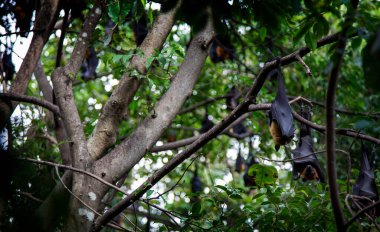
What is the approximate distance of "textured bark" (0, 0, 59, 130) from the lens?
3.80 metres

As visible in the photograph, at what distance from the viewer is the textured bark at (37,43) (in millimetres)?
3796

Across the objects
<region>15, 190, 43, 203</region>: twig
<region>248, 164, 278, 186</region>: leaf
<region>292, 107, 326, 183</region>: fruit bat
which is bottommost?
<region>15, 190, 43, 203</region>: twig

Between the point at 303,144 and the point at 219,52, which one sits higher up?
the point at 219,52

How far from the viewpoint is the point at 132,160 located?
3740 millimetres

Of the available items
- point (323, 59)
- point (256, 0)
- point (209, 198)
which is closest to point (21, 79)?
Answer: point (209, 198)

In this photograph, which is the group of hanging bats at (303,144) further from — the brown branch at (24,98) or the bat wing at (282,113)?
the brown branch at (24,98)

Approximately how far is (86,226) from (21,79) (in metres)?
1.27

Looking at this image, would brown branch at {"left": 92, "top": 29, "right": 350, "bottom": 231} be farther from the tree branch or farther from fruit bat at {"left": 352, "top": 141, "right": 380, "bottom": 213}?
fruit bat at {"left": 352, "top": 141, "right": 380, "bottom": 213}

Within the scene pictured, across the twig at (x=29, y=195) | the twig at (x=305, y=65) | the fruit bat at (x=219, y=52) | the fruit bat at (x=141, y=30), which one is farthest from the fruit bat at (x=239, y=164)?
the twig at (x=29, y=195)

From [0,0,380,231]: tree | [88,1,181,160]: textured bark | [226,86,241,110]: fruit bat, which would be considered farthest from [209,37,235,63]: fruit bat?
[88,1,181,160]: textured bark

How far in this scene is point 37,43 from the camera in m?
3.95

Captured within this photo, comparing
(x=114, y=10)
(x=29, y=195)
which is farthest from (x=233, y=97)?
(x=29, y=195)

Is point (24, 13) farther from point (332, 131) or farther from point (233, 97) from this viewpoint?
point (332, 131)

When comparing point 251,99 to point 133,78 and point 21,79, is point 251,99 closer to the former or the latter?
point 133,78
